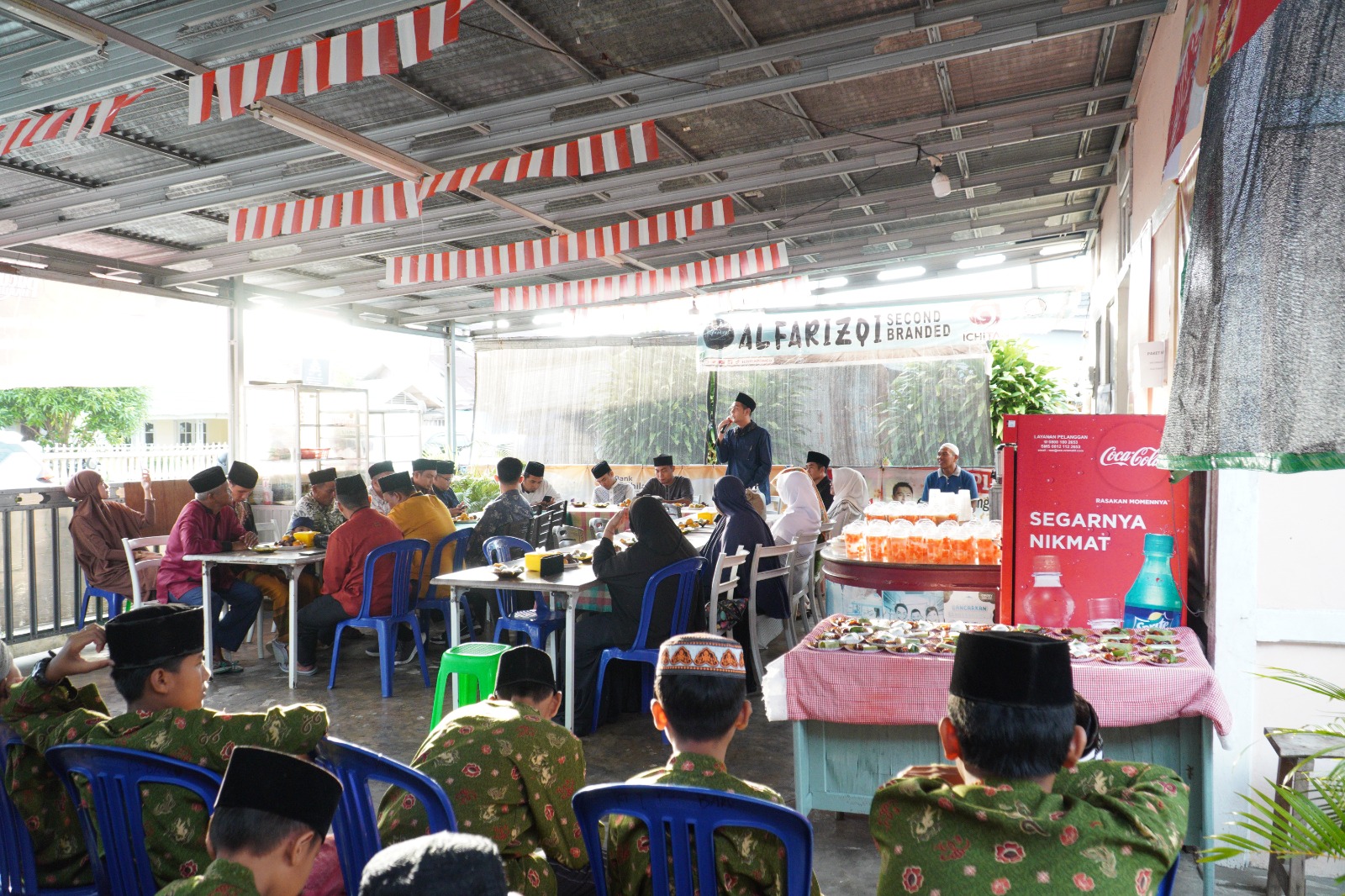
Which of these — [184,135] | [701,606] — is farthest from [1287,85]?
[184,135]

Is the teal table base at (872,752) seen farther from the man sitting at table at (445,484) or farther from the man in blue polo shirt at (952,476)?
the man in blue polo shirt at (952,476)

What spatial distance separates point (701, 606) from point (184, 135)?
16.4 ft

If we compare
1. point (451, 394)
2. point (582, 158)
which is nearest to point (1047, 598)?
point (582, 158)

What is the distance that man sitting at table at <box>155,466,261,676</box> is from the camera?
593 cm

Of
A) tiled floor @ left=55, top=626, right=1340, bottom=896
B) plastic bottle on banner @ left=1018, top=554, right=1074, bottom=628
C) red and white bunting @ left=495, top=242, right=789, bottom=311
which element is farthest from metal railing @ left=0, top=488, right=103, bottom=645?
plastic bottle on banner @ left=1018, top=554, right=1074, bottom=628

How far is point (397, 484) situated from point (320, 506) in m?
0.82

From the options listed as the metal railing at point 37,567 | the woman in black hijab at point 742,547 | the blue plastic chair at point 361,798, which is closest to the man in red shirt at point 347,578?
the woman in black hijab at point 742,547

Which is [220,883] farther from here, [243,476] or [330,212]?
[330,212]

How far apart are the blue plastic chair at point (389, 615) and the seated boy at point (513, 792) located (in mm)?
3511

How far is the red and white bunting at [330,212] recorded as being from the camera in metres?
6.47

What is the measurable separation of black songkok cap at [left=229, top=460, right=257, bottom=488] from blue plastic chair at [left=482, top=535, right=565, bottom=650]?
1.86 metres

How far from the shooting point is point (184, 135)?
6355 mm

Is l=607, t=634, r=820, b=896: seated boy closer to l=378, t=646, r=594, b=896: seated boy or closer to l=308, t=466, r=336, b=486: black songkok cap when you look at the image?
l=378, t=646, r=594, b=896: seated boy

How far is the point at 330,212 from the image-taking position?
6.59 meters
